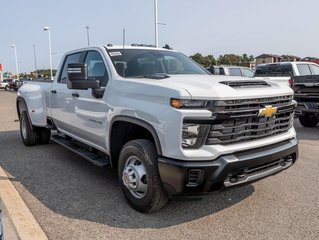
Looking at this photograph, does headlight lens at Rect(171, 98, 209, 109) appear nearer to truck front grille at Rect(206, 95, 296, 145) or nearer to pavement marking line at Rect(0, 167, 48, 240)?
truck front grille at Rect(206, 95, 296, 145)

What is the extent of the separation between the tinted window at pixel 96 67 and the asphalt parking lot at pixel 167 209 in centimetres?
148

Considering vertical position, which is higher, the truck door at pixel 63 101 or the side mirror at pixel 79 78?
the side mirror at pixel 79 78

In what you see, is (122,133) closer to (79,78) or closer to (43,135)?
(79,78)

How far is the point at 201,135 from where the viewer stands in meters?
3.24

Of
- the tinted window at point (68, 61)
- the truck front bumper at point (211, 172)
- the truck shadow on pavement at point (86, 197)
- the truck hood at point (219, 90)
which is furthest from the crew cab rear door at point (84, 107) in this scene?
the truck front bumper at point (211, 172)

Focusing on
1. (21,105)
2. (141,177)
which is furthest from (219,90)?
(21,105)

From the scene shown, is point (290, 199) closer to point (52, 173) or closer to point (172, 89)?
point (172, 89)

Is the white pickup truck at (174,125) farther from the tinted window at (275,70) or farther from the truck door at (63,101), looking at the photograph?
the tinted window at (275,70)

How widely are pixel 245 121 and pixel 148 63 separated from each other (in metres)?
1.81

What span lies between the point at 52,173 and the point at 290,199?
11.4 ft

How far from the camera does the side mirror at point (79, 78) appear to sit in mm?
4152

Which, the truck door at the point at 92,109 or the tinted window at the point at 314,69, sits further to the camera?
the tinted window at the point at 314,69

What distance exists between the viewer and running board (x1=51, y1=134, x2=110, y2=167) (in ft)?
14.8

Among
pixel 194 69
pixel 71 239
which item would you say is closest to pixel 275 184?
pixel 194 69
